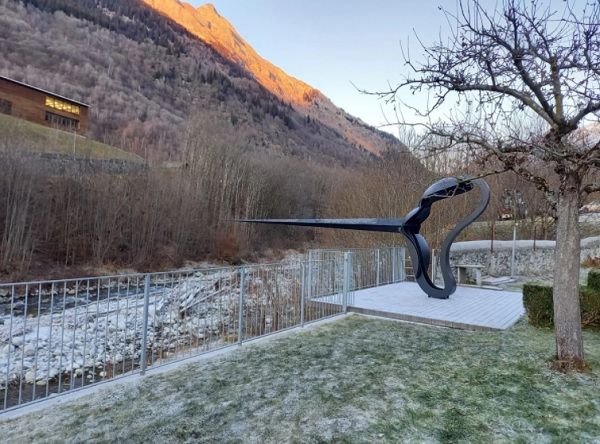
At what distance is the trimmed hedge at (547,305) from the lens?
5.46m

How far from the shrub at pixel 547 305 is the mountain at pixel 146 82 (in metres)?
22.6

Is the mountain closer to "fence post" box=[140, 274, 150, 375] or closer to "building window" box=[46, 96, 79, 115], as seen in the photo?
"building window" box=[46, 96, 79, 115]

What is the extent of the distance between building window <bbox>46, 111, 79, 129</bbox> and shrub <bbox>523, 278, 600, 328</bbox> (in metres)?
35.6

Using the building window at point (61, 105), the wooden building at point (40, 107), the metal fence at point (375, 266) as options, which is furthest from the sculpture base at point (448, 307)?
the building window at point (61, 105)

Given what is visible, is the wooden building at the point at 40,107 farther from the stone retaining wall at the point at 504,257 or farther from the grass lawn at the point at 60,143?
the stone retaining wall at the point at 504,257

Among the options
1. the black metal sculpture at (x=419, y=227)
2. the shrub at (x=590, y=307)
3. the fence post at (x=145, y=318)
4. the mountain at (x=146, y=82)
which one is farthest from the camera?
the mountain at (x=146, y=82)

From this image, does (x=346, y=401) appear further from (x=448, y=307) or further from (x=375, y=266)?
(x=375, y=266)

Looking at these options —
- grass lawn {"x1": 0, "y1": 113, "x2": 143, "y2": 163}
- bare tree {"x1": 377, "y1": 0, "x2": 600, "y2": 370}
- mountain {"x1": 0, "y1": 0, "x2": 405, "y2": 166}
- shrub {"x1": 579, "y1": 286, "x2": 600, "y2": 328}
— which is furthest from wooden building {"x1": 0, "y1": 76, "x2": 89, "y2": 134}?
shrub {"x1": 579, "y1": 286, "x2": 600, "y2": 328}

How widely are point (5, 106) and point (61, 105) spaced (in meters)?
4.03

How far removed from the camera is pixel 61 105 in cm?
3231

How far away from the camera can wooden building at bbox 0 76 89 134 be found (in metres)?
29.4

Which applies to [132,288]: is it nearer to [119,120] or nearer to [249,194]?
[249,194]

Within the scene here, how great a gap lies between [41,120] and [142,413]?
3540 centimetres

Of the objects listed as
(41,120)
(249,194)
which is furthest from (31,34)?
(249,194)
